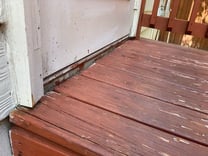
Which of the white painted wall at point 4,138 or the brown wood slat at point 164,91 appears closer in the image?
the white painted wall at point 4,138

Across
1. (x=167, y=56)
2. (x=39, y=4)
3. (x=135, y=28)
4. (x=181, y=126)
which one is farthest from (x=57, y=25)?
(x=135, y=28)

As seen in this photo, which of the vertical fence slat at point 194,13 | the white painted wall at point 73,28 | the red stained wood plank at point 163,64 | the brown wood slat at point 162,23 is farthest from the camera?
the brown wood slat at point 162,23

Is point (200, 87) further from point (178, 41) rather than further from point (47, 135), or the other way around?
point (178, 41)

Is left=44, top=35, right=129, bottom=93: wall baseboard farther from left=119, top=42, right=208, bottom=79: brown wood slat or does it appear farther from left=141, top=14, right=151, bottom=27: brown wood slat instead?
left=141, top=14, right=151, bottom=27: brown wood slat

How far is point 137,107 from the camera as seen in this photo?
22.6 inches

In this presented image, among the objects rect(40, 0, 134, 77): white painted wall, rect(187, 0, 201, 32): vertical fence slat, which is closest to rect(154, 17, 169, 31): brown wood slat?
rect(187, 0, 201, 32): vertical fence slat

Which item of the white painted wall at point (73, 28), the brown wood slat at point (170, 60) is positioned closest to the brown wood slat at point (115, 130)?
the white painted wall at point (73, 28)

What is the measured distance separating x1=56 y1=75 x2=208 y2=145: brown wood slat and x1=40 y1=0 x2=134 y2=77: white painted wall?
103 millimetres

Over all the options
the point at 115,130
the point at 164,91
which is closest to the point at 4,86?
the point at 115,130

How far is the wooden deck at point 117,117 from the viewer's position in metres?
0.43

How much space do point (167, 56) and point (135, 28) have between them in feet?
1.28

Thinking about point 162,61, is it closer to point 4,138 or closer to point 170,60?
point 170,60

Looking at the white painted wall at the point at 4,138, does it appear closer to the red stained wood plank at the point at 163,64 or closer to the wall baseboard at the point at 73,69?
the wall baseboard at the point at 73,69

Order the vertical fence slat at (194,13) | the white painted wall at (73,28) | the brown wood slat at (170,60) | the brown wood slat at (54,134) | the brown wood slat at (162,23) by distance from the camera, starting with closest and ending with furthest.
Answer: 1. the brown wood slat at (54,134)
2. the white painted wall at (73,28)
3. the brown wood slat at (170,60)
4. the vertical fence slat at (194,13)
5. the brown wood slat at (162,23)
